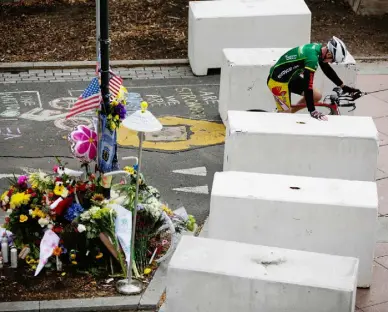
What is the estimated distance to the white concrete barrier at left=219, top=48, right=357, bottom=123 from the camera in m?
13.7

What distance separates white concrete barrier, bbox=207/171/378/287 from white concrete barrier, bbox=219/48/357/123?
4.25m

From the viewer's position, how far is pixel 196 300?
8359 mm

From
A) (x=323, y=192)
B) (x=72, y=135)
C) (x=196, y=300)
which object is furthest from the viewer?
(x=72, y=135)

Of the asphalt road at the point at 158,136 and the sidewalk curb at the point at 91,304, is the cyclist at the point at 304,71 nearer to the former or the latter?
the asphalt road at the point at 158,136

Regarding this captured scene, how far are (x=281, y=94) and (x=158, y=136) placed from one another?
83.0 inches

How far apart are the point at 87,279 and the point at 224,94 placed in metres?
5.01

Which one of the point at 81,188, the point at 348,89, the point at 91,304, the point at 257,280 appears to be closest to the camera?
the point at 257,280

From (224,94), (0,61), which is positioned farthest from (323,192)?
(0,61)

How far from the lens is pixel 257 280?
812 centimetres

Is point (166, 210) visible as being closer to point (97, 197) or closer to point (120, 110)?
point (97, 197)

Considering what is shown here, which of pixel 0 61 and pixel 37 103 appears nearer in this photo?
pixel 37 103

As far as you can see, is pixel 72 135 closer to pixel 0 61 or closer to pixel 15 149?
pixel 15 149

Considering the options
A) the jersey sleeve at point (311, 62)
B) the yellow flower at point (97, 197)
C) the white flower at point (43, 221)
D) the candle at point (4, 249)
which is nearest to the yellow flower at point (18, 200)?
the white flower at point (43, 221)

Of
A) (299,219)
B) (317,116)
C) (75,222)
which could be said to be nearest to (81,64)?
(317,116)
